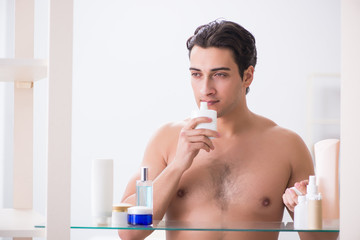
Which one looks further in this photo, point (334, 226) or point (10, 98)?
point (10, 98)

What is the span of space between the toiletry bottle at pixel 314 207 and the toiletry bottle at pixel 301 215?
11mm

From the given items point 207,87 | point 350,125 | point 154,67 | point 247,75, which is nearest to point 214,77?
point 207,87

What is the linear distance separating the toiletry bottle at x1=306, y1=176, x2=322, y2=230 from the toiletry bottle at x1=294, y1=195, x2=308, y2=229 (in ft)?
0.04

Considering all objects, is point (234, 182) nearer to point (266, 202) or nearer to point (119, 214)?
point (266, 202)

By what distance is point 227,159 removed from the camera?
132cm

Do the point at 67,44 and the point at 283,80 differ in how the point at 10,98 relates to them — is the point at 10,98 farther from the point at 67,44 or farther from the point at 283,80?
the point at 67,44

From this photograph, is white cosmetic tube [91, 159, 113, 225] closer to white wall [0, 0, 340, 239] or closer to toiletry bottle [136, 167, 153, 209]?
toiletry bottle [136, 167, 153, 209]

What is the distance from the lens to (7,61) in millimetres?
919

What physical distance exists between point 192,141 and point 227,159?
0.32m

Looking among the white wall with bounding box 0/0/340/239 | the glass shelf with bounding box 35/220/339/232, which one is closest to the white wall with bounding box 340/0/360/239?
the glass shelf with bounding box 35/220/339/232

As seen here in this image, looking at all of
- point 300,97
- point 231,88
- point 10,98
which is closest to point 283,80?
point 300,97

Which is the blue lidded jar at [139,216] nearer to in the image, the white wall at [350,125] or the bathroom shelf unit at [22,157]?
the bathroom shelf unit at [22,157]

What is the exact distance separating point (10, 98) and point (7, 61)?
5.41 ft

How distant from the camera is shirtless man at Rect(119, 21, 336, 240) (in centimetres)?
121
